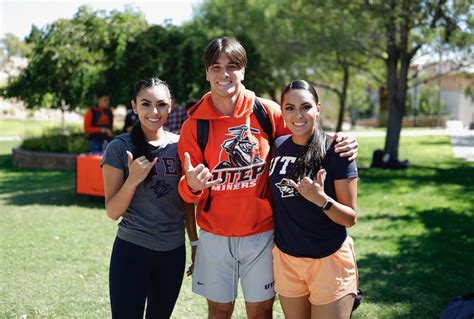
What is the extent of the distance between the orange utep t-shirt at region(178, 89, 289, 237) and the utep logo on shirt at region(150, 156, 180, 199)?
97 millimetres

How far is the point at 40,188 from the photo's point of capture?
10656 millimetres

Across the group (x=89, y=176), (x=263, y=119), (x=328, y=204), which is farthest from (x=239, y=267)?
(x=89, y=176)

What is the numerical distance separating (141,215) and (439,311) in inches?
118

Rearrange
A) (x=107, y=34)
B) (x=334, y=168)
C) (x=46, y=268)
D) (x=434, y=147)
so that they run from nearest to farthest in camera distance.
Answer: (x=334, y=168) < (x=46, y=268) < (x=107, y=34) < (x=434, y=147)

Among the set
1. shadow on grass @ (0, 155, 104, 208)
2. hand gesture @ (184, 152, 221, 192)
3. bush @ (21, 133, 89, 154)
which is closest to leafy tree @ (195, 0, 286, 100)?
bush @ (21, 133, 89, 154)

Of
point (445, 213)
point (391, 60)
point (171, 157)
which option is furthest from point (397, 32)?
point (171, 157)

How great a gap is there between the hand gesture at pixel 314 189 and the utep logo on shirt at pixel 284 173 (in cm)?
14

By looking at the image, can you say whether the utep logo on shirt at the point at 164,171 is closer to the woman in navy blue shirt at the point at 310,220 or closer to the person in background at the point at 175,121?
the woman in navy blue shirt at the point at 310,220

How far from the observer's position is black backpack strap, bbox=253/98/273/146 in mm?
3012

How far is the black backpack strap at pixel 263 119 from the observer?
301cm

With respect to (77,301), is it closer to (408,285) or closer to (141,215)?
(141,215)

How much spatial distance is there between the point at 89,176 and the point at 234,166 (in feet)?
21.4

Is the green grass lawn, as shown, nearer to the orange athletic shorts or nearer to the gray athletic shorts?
the gray athletic shorts

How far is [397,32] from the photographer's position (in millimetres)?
13773
